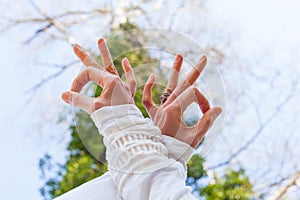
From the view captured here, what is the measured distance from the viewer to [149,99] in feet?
1.39

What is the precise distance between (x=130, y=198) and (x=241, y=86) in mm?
1869

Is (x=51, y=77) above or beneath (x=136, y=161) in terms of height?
above

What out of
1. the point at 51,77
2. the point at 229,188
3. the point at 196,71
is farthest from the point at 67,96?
the point at 51,77

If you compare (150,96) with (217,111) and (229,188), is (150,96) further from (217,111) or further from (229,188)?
(229,188)

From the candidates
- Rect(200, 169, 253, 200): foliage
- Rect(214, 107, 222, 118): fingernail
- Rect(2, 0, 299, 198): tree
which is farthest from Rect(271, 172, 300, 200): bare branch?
Rect(214, 107, 222, 118): fingernail

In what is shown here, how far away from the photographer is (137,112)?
0.40 metres

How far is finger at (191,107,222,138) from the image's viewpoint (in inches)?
16.4

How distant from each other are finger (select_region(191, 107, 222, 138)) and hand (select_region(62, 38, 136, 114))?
6 centimetres

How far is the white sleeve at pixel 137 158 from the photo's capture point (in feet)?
1.19

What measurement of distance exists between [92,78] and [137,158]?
0.08 metres

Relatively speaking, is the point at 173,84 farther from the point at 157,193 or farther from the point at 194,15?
the point at 194,15

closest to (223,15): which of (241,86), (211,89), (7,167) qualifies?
(241,86)

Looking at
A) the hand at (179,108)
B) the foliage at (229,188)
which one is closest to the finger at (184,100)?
the hand at (179,108)

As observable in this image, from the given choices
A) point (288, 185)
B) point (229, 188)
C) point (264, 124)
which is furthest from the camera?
point (264, 124)
